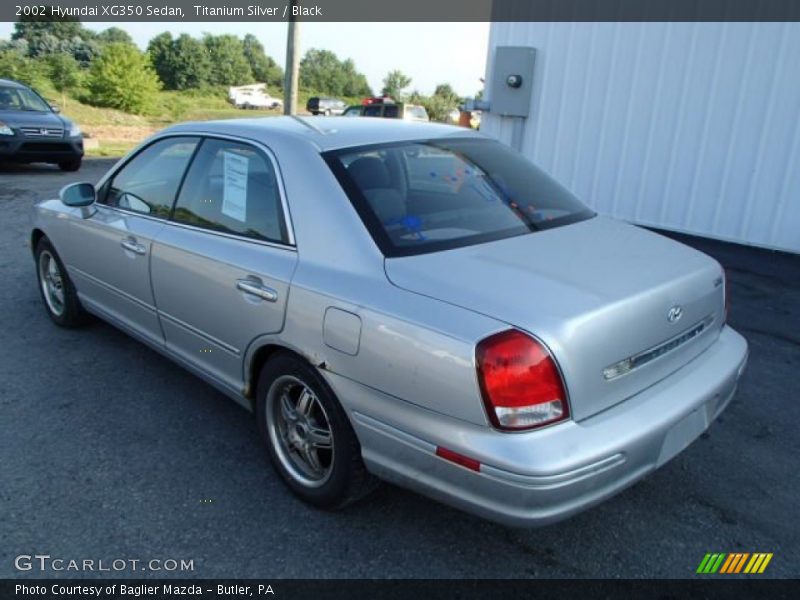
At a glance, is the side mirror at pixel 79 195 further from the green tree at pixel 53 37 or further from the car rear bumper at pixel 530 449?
the green tree at pixel 53 37

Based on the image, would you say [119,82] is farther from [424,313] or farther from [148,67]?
[424,313]

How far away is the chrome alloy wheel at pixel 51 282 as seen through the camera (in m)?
4.58

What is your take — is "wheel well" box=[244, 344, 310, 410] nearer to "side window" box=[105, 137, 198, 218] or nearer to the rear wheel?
"side window" box=[105, 137, 198, 218]

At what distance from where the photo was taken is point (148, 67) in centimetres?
2928

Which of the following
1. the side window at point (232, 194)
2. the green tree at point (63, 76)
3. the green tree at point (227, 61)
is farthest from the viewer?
the green tree at point (227, 61)

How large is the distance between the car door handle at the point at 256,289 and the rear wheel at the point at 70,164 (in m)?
11.3

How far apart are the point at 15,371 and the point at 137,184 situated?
1.39 metres

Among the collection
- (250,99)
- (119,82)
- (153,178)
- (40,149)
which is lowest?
(40,149)

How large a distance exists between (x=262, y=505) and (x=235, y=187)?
144 cm

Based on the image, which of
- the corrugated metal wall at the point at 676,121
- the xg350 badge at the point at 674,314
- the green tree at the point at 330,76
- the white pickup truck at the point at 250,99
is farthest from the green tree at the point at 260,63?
the xg350 badge at the point at 674,314

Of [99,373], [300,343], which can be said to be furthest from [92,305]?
[300,343]

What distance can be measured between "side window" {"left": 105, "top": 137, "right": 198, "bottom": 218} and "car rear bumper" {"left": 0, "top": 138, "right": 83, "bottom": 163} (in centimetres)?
911

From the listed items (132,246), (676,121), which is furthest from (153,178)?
(676,121)

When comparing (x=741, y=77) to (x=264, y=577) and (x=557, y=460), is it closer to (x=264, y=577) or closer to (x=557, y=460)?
(x=557, y=460)
